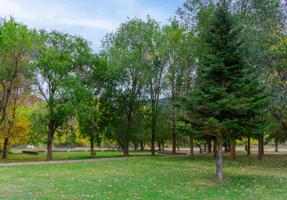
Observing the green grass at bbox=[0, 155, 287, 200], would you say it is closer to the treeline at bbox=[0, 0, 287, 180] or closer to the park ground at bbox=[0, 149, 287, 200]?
the park ground at bbox=[0, 149, 287, 200]

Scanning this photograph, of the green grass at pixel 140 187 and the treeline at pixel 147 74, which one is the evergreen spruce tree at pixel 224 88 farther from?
the green grass at pixel 140 187

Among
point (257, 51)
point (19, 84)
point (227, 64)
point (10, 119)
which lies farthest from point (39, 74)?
point (227, 64)

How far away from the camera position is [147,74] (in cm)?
3681

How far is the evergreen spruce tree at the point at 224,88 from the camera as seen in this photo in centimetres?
1586

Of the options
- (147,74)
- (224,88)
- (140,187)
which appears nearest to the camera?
(140,187)

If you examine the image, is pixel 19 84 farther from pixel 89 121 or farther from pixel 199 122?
pixel 199 122

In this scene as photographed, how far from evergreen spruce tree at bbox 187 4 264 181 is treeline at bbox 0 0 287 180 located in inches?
1.7

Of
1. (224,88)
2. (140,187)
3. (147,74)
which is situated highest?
(147,74)

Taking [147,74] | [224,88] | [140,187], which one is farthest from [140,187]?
[147,74]

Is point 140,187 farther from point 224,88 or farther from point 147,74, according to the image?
point 147,74

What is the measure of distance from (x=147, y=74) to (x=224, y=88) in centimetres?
2076

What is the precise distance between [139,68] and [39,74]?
8986mm

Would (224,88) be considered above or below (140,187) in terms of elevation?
above

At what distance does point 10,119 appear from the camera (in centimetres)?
3641
